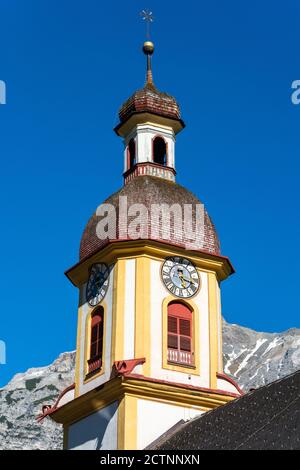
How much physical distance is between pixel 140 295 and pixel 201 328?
7.75ft

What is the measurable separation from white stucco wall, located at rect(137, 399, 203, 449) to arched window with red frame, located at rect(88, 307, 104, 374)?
2.29 m

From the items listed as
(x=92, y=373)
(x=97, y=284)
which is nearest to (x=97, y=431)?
(x=92, y=373)

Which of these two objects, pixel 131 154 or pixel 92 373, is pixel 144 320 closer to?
pixel 92 373

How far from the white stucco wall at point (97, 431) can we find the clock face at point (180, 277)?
441 cm

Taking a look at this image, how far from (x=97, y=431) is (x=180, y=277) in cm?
562

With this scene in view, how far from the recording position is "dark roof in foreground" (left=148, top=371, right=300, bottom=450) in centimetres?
2378

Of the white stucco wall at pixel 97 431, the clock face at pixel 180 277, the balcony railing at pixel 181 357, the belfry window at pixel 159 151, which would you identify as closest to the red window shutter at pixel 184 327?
the balcony railing at pixel 181 357

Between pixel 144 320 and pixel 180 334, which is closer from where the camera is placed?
pixel 144 320

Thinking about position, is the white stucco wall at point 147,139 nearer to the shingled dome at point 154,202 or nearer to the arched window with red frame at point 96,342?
the shingled dome at point 154,202

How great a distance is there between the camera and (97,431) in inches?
1238
